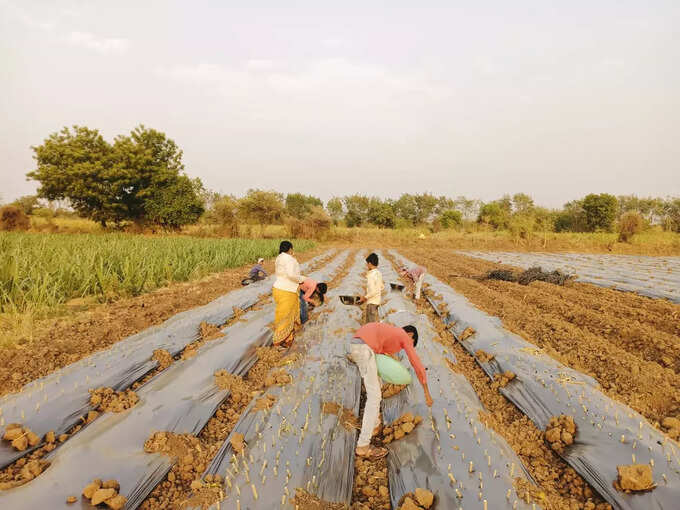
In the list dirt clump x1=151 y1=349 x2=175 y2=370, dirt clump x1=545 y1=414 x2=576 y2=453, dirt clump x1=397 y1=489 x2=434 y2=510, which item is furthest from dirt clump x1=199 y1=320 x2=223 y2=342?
dirt clump x1=545 y1=414 x2=576 y2=453

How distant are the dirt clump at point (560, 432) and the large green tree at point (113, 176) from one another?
21873 millimetres

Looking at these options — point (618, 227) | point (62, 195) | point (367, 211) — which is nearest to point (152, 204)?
point (62, 195)

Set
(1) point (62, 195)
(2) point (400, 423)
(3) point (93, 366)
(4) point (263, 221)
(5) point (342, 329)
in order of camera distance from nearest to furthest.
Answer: (2) point (400, 423)
(3) point (93, 366)
(5) point (342, 329)
(1) point (62, 195)
(4) point (263, 221)

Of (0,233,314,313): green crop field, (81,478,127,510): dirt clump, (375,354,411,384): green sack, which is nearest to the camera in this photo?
(81,478,127,510): dirt clump

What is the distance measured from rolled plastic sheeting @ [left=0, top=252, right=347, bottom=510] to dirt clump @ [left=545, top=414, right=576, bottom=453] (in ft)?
8.86

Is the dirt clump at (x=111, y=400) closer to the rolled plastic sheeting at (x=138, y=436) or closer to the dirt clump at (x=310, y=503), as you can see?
the rolled plastic sheeting at (x=138, y=436)

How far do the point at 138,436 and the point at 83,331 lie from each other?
2821 millimetres

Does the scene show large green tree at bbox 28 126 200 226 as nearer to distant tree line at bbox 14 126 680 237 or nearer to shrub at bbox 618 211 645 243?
distant tree line at bbox 14 126 680 237

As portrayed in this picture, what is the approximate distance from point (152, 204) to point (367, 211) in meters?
25.1

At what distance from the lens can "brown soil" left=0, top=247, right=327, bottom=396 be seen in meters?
3.26

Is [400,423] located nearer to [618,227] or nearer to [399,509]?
[399,509]

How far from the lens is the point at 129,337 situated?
4082 mm

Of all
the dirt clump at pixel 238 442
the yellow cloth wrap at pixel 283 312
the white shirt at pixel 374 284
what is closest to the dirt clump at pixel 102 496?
the dirt clump at pixel 238 442

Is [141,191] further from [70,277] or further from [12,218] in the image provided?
[70,277]
